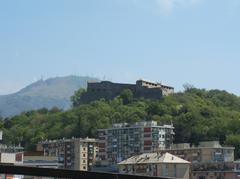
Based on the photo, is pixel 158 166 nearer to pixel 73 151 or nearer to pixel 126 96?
pixel 73 151

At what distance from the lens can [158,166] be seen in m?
66.9

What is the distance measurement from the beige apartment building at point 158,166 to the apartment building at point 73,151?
2800 cm

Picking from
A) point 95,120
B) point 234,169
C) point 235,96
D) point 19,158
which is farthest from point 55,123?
point 19,158

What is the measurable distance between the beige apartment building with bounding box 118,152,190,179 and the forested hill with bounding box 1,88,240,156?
2564cm

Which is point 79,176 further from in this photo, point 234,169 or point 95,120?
point 95,120

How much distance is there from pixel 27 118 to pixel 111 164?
1388 inches

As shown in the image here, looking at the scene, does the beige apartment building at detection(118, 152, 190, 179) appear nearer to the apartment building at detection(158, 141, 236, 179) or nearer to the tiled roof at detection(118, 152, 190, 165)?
the tiled roof at detection(118, 152, 190, 165)

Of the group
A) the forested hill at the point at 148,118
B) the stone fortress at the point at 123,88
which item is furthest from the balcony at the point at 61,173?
the stone fortress at the point at 123,88

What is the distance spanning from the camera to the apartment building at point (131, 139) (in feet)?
324

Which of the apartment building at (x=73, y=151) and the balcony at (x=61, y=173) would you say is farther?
the apartment building at (x=73, y=151)

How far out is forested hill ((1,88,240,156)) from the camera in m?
99.9

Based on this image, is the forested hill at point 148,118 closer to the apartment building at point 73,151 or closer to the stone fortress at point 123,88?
the stone fortress at point 123,88

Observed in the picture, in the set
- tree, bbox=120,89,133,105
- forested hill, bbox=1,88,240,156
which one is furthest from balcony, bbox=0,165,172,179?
tree, bbox=120,89,133,105

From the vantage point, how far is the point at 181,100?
118m
